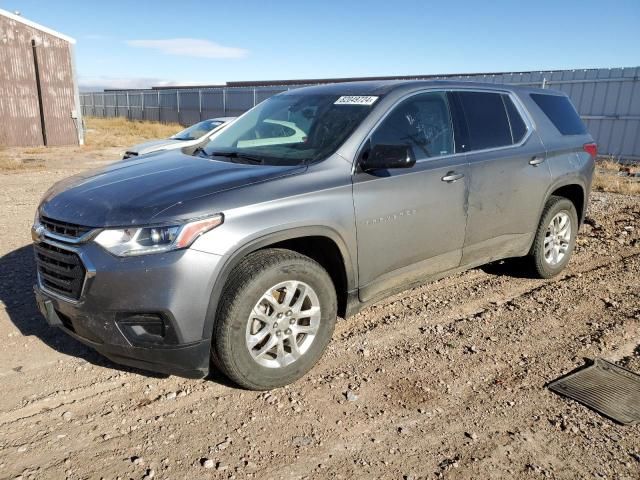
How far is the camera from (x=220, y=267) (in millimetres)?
2725

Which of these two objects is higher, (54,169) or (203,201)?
(203,201)

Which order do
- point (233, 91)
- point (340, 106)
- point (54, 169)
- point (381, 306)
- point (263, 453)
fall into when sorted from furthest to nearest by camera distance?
point (233, 91) < point (54, 169) < point (381, 306) < point (340, 106) < point (263, 453)

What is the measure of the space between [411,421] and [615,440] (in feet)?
3.51

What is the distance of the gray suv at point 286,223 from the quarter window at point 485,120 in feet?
0.04

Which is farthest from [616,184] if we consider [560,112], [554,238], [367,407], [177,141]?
[367,407]

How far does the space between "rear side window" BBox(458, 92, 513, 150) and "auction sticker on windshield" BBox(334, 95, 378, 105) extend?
91cm

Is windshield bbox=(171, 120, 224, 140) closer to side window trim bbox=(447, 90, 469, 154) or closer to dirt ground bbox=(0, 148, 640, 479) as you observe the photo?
dirt ground bbox=(0, 148, 640, 479)

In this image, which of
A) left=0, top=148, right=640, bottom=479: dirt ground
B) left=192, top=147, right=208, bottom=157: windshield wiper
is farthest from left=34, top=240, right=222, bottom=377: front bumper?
left=192, top=147, right=208, bottom=157: windshield wiper

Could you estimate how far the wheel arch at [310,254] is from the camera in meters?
2.76

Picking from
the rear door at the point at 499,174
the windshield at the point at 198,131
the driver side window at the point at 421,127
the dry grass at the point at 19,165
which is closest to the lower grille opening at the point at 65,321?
the driver side window at the point at 421,127

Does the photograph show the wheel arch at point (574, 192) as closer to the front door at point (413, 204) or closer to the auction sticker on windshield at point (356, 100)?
the front door at point (413, 204)

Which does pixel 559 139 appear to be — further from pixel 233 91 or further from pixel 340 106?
pixel 233 91

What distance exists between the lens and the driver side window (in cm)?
360

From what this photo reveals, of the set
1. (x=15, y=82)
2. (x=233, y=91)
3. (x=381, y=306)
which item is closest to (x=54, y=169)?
(x=15, y=82)
